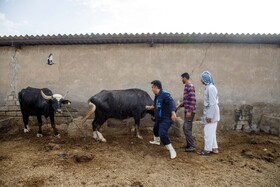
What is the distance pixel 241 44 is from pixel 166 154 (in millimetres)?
5394

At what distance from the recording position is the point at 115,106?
290 inches

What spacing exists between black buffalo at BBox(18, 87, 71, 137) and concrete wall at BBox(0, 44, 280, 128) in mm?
874

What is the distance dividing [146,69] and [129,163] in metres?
4.14

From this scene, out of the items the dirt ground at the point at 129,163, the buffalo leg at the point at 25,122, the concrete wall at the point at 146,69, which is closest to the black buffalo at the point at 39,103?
the buffalo leg at the point at 25,122

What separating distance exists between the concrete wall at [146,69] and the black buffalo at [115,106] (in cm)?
101

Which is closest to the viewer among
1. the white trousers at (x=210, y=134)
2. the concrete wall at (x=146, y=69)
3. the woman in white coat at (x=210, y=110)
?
the woman in white coat at (x=210, y=110)

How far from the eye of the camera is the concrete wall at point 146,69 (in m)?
8.59

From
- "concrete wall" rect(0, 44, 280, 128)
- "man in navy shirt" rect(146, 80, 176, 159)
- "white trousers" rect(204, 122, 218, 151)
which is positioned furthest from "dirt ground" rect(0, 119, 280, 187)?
"concrete wall" rect(0, 44, 280, 128)

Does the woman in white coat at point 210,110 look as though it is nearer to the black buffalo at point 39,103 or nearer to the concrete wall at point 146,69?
the concrete wall at point 146,69

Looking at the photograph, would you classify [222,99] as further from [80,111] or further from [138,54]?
[80,111]

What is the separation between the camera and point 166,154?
19.4 ft

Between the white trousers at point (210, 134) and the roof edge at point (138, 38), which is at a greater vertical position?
the roof edge at point (138, 38)

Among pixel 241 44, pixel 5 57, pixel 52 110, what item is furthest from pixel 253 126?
pixel 5 57

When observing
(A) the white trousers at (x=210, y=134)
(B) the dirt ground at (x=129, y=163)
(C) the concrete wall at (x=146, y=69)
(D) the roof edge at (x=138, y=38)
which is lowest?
(B) the dirt ground at (x=129, y=163)
